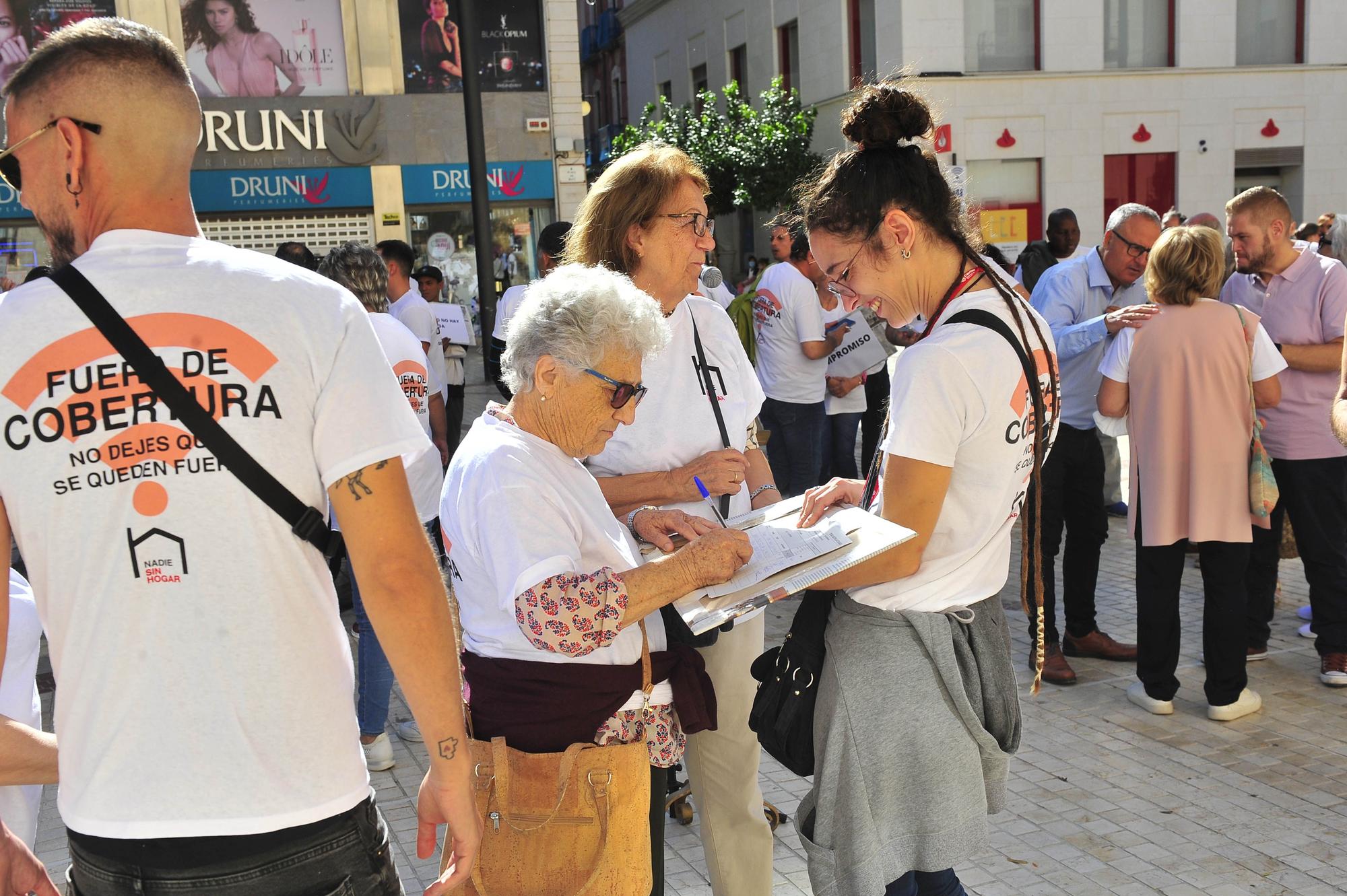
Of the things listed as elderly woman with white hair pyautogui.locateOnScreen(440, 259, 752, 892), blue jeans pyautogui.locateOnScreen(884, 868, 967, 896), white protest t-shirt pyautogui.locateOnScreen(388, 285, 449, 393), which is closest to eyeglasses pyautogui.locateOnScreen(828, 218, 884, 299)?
elderly woman with white hair pyautogui.locateOnScreen(440, 259, 752, 892)

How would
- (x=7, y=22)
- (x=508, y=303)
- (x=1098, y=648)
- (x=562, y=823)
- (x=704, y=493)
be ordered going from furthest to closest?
(x=7, y=22) → (x=508, y=303) → (x=1098, y=648) → (x=704, y=493) → (x=562, y=823)

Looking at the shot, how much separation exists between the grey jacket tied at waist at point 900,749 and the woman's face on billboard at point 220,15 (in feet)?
59.3

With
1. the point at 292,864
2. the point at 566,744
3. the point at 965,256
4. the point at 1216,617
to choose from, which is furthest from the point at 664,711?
the point at 1216,617

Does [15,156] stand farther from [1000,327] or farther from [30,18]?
[30,18]

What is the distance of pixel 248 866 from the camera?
1.79 meters

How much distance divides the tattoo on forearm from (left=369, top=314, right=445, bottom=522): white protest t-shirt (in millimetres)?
2720

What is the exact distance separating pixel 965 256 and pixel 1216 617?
3061mm

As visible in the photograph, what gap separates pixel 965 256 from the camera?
8.50 ft

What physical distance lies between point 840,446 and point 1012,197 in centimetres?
1713

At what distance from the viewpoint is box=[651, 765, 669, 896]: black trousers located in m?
2.58

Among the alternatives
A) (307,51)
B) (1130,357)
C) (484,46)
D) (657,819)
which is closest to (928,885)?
(657,819)

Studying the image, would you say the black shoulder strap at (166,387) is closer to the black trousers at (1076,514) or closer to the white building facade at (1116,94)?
the black trousers at (1076,514)

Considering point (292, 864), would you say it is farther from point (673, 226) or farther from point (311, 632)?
point (673, 226)

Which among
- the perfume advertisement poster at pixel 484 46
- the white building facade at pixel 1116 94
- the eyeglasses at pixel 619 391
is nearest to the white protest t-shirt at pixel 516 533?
the eyeglasses at pixel 619 391
